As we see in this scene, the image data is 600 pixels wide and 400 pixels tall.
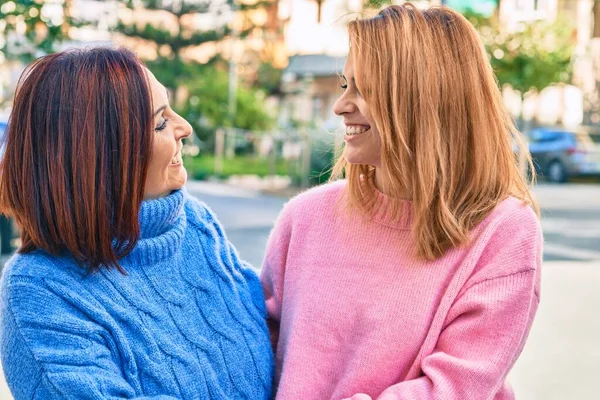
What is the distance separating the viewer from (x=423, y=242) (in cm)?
202

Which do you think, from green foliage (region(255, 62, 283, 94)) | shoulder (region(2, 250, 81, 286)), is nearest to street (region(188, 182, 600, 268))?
shoulder (region(2, 250, 81, 286))

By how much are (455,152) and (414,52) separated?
24 centimetres

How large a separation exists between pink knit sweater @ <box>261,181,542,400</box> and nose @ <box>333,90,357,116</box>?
223 mm

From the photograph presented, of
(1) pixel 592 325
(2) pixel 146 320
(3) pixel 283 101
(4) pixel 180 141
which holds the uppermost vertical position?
(4) pixel 180 141

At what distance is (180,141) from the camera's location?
208cm

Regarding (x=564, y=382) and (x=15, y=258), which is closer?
(x=15, y=258)

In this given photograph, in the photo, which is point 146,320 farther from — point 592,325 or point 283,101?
point 283,101

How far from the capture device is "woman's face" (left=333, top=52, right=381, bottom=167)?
2098mm

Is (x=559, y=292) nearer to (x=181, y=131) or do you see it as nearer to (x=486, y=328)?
(x=486, y=328)

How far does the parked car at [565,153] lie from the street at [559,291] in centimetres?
482

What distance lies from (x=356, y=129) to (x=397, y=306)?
414 millimetres

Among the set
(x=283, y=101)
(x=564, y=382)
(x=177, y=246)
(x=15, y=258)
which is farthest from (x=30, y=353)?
(x=283, y=101)

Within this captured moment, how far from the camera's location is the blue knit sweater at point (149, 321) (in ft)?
5.64

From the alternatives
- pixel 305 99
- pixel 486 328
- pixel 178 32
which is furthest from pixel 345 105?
pixel 305 99
